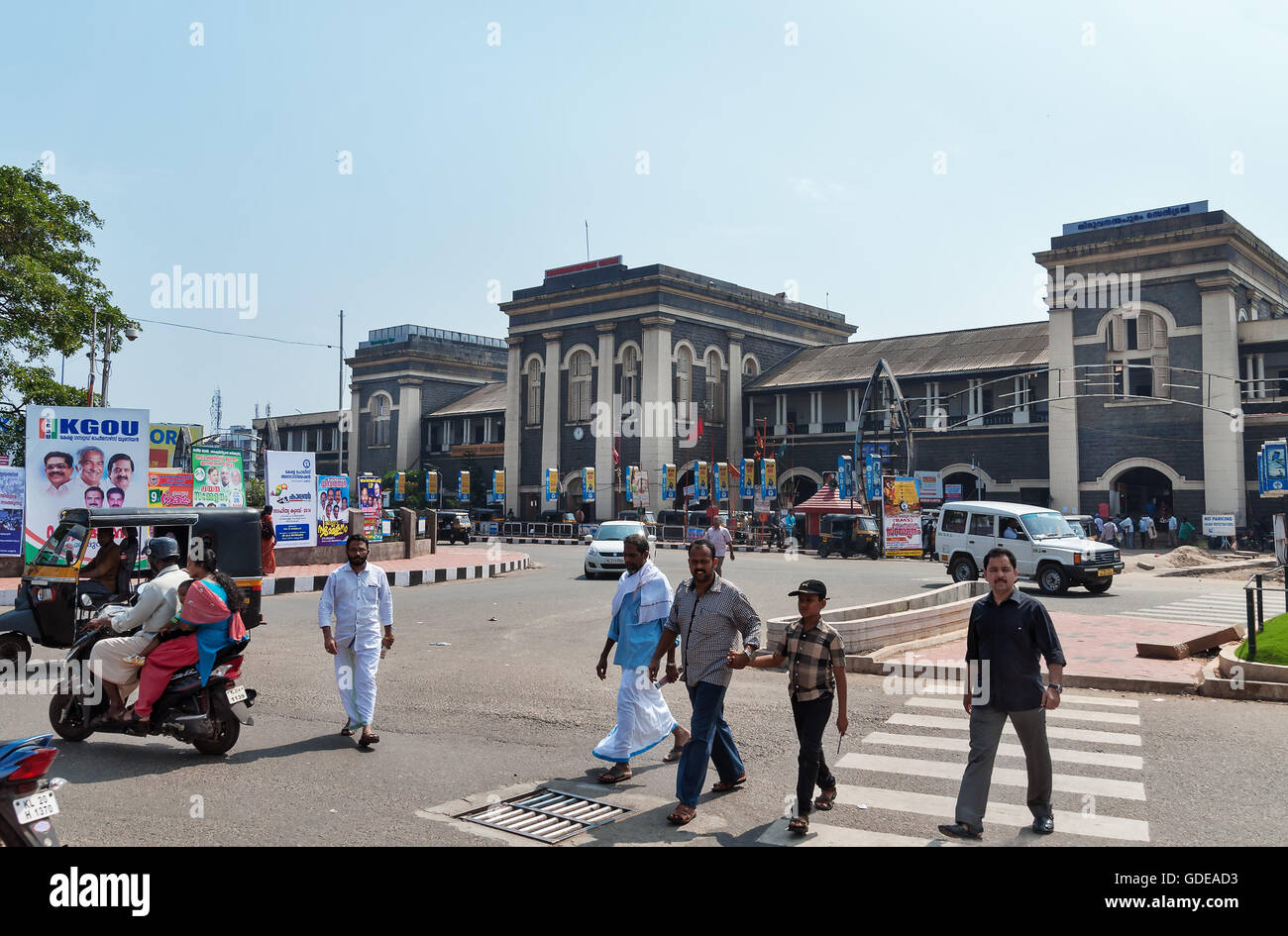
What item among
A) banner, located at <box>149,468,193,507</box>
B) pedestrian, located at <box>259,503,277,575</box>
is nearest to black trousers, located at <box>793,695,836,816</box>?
pedestrian, located at <box>259,503,277,575</box>

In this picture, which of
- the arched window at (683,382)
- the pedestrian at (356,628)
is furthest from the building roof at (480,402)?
the pedestrian at (356,628)

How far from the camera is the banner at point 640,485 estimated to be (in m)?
47.6

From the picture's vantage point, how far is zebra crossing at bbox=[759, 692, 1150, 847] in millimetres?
5473

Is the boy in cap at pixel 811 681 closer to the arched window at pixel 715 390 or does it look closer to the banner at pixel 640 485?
the banner at pixel 640 485

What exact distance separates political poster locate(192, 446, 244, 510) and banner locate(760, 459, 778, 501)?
25996 millimetres

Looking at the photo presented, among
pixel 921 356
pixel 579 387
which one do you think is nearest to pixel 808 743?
pixel 921 356

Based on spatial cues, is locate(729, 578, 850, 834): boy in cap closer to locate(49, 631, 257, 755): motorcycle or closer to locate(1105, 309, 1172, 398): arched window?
locate(49, 631, 257, 755): motorcycle

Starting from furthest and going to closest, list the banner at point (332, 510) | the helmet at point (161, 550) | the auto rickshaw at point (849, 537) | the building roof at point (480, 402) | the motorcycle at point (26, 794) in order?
the building roof at point (480, 402) → the auto rickshaw at point (849, 537) → the banner at point (332, 510) → the helmet at point (161, 550) → the motorcycle at point (26, 794)

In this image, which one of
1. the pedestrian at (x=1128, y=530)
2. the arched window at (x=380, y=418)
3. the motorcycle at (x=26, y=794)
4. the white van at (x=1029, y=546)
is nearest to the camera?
the motorcycle at (x=26, y=794)

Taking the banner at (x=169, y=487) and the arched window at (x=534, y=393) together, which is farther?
the arched window at (x=534, y=393)

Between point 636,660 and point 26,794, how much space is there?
3.60m

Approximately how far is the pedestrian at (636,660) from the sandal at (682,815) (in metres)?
0.92
